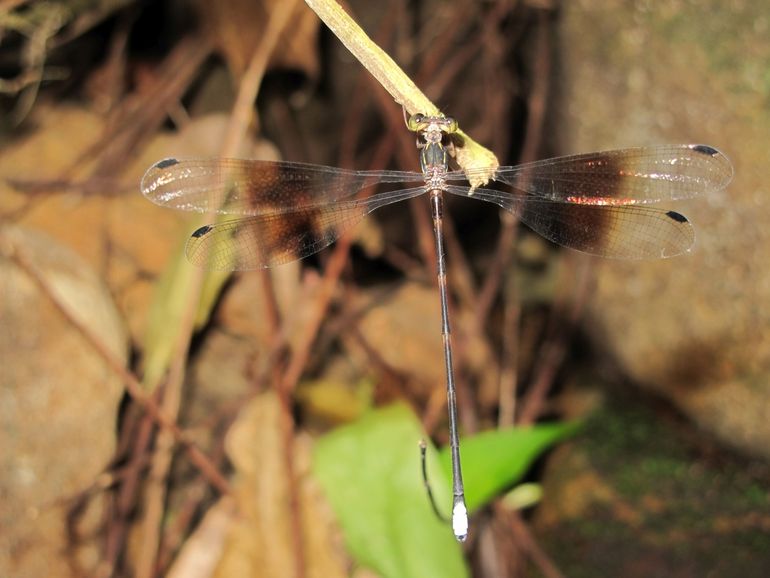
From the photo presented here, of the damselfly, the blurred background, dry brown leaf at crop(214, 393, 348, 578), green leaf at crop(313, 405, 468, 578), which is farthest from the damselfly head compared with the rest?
dry brown leaf at crop(214, 393, 348, 578)

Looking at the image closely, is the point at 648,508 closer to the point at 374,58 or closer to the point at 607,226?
the point at 607,226

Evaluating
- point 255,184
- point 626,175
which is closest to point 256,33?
point 255,184

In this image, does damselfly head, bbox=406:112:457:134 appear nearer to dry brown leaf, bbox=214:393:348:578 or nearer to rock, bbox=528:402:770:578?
dry brown leaf, bbox=214:393:348:578

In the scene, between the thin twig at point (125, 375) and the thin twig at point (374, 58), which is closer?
the thin twig at point (374, 58)

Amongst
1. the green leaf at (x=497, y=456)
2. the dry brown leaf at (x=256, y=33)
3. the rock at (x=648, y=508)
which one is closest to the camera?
the green leaf at (x=497, y=456)

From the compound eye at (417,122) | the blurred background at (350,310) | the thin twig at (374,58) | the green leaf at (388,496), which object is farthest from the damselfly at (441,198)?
the blurred background at (350,310)

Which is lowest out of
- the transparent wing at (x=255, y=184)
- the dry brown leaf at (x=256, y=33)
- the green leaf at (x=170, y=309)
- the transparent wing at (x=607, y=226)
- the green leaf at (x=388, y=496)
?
the green leaf at (x=388, y=496)

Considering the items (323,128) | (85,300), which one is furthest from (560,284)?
(85,300)

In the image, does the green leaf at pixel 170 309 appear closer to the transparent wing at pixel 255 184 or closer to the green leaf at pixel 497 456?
the transparent wing at pixel 255 184
